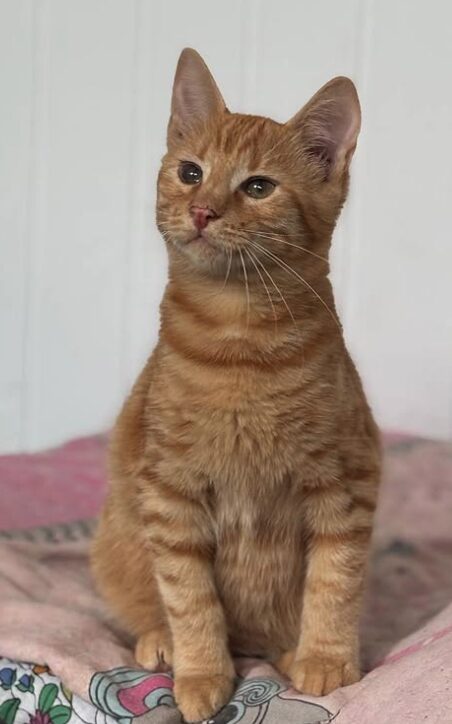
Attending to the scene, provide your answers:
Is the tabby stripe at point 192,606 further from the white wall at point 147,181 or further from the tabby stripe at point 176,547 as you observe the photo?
the white wall at point 147,181

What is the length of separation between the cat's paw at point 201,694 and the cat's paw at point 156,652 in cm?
10

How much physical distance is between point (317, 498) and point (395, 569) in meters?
0.57

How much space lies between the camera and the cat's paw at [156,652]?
1.17 m

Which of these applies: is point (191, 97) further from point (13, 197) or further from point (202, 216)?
point (13, 197)

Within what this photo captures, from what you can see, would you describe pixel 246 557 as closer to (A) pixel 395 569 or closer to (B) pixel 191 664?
(B) pixel 191 664

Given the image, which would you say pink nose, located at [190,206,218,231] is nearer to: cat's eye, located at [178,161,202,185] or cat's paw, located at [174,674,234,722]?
cat's eye, located at [178,161,202,185]

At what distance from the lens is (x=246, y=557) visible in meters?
1.12

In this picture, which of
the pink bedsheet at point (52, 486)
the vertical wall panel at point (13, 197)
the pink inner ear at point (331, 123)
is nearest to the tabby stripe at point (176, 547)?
the pink inner ear at point (331, 123)

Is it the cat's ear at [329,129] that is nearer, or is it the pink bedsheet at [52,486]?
the cat's ear at [329,129]

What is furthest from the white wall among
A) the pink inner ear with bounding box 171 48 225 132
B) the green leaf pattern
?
the green leaf pattern

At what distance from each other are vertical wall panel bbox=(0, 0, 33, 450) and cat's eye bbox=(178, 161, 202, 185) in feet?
4.10

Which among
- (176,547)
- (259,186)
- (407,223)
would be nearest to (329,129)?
(259,186)

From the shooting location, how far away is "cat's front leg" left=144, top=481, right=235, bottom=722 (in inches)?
42.4

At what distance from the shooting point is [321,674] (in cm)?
104
